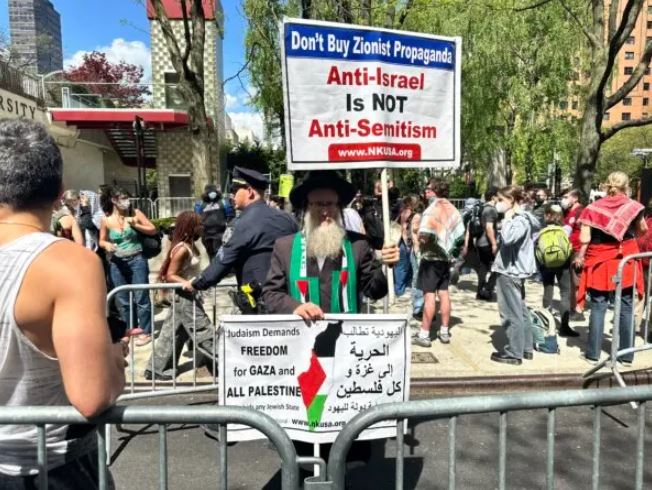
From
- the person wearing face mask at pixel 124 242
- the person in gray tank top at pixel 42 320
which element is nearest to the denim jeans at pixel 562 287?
the person wearing face mask at pixel 124 242

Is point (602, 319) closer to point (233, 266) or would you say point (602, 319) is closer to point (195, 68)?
point (233, 266)

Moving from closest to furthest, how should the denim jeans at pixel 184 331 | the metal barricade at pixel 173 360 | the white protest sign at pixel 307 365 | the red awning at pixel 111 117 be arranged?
the white protest sign at pixel 307 365
the metal barricade at pixel 173 360
the denim jeans at pixel 184 331
the red awning at pixel 111 117

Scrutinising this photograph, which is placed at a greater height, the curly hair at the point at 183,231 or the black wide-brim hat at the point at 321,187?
the black wide-brim hat at the point at 321,187

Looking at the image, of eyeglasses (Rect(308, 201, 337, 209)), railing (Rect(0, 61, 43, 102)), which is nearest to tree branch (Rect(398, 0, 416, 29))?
eyeglasses (Rect(308, 201, 337, 209))

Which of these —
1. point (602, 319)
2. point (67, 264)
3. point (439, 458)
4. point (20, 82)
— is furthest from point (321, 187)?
point (20, 82)

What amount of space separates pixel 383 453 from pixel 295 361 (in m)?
1.54

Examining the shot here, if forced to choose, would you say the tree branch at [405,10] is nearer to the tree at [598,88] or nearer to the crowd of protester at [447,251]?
the tree at [598,88]

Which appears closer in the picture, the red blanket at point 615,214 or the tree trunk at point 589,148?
the red blanket at point 615,214

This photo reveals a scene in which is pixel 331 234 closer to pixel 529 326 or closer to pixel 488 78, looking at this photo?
pixel 529 326

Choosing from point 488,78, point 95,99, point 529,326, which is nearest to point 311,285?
point 529,326

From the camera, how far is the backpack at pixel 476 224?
8609 mm

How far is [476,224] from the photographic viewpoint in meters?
8.66

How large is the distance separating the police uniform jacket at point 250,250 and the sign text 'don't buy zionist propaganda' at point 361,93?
37.6 inches

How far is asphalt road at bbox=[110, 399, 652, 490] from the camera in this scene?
3.65m
